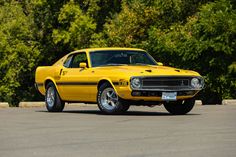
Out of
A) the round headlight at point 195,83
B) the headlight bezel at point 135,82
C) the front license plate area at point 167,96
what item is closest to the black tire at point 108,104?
the headlight bezel at point 135,82

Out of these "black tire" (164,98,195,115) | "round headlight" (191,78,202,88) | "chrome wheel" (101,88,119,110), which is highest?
"round headlight" (191,78,202,88)

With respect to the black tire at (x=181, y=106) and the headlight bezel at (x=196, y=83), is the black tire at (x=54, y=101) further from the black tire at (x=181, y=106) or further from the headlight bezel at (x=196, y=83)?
the headlight bezel at (x=196, y=83)

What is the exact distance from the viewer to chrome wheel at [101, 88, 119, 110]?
16.3 metres

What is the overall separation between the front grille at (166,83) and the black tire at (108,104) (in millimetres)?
645

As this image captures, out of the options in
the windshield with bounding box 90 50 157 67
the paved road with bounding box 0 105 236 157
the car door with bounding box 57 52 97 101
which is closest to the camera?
the paved road with bounding box 0 105 236 157

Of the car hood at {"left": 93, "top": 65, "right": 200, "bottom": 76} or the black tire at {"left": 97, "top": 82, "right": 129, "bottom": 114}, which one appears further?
Answer: the black tire at {"left": 97, "top": 82, "right": 129, "bottom": 114}

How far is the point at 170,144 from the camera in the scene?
9.52m

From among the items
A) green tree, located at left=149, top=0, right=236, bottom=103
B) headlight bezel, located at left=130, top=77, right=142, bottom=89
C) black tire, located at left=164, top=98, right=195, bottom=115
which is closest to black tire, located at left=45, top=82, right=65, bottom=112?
black tire, located at left=164, top=98, right=195, bottom=115

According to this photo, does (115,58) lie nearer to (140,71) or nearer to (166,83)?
(140,71)

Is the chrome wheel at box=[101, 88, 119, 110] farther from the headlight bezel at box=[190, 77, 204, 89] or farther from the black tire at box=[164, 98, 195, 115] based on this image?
the headlight bezel at box=[190, 77, 204, 89]

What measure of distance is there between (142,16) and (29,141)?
29505 mm

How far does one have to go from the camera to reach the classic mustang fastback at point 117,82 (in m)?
15.9

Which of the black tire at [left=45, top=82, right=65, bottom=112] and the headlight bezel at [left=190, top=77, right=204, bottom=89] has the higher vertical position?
the headlight bezel at [left=190, top=77, right=204, bottom=89]

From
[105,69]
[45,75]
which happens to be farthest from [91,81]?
[45,75]
